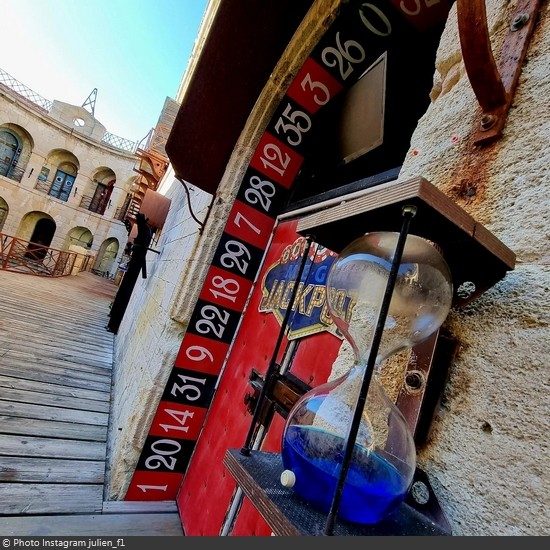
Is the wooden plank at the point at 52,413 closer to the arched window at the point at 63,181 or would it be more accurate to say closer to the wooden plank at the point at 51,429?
the wooden plank at the point at 51,429

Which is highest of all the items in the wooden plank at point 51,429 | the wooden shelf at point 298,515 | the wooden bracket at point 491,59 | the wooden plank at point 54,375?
the wooden bracket at point 491,59

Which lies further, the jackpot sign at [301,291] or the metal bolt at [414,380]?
the jackpot sign at [301,291]

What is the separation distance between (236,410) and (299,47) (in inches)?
98.6

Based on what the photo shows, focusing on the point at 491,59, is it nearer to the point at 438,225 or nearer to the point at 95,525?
the point at 438,225

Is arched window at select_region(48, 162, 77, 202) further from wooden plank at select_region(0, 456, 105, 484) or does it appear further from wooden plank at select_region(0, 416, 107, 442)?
wooden plank at select_region(0, 456, 105, 484)

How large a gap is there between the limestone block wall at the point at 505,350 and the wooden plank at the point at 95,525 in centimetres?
177

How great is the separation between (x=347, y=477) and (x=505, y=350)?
35 cm

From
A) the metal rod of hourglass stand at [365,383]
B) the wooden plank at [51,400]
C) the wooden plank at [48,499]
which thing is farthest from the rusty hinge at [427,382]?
the wooden plank at [51,400]

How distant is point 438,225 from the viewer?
55 cm

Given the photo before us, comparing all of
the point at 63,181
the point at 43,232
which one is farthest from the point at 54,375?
the point at 43,232

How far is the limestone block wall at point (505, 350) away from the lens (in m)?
0.50

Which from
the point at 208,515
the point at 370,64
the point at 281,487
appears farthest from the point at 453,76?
the point at 208,515

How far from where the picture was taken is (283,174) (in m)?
2.55

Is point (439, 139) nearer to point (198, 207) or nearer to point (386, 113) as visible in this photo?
point (386, 113)
